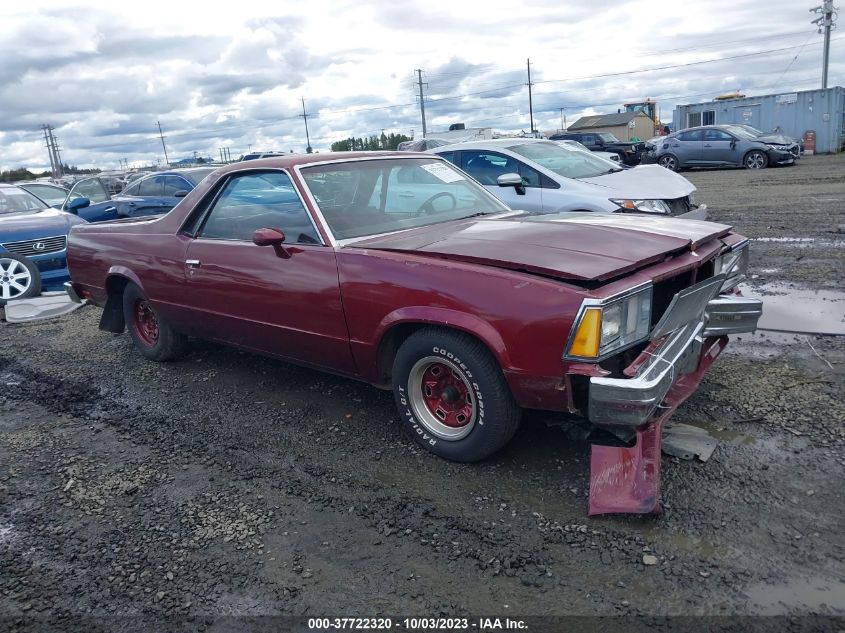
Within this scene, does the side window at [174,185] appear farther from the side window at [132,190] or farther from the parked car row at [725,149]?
the parked car row at [725,149]

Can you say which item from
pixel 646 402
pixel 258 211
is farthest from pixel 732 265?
pixel 258 211

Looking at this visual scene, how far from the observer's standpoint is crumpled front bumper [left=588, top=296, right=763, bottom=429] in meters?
2.82

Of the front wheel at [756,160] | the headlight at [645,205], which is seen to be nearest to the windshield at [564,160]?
the headlight at [645,205]

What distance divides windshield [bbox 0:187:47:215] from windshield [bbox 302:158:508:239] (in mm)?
7239

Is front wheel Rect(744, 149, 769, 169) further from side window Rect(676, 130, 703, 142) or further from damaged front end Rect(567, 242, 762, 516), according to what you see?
damaged front end Rect(567, 242, 762, 516)

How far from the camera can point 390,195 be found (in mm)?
4453

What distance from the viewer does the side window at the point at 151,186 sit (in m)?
11.2

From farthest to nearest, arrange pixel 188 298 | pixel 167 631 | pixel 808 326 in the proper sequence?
pixel 808 326
pixel 188 298
pixel 167 631

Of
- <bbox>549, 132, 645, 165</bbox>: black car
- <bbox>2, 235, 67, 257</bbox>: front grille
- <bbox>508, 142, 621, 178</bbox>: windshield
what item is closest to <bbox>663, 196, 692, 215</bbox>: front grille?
<bbox>508, 142, 621, 178</bbox>: windshield

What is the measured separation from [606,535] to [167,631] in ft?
5.77

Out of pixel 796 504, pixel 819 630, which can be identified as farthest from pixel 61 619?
pixel 796 504

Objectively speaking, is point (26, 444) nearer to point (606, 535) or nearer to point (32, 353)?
point (32, 353)

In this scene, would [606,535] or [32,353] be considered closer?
[606,535]

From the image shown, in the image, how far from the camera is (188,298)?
15.8 feet
